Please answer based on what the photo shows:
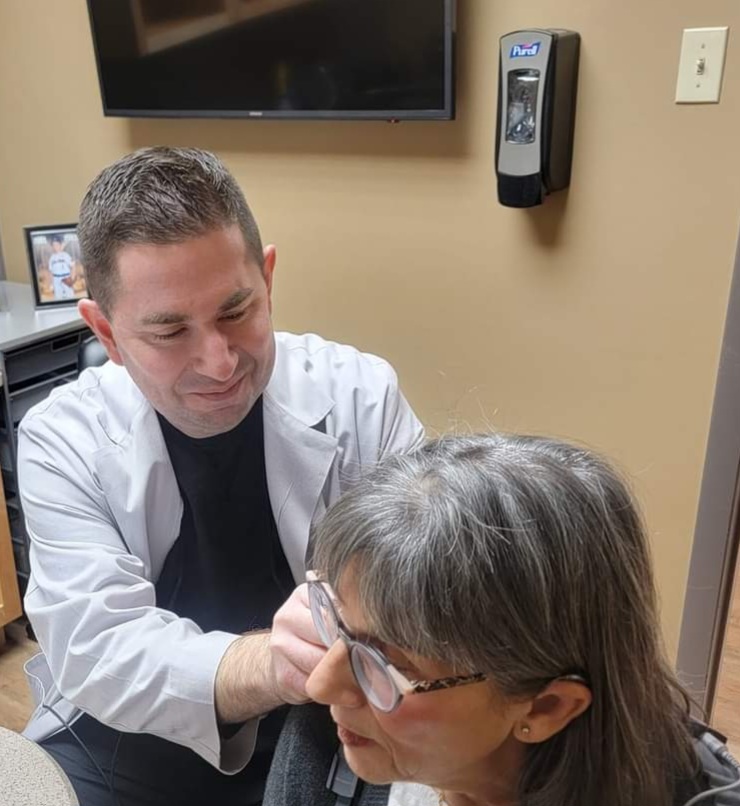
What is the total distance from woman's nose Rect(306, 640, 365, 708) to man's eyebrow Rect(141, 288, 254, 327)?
50 centimetres

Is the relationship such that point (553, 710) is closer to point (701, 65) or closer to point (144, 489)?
point (144, 489)

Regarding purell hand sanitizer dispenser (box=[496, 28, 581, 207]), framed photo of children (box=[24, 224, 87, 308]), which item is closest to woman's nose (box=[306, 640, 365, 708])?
purell hand sanitizer dispenser (box=[496, 28, 581, 207])

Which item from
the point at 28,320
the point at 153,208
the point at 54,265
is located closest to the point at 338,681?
the point at 153,208

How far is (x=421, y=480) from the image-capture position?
75 cm

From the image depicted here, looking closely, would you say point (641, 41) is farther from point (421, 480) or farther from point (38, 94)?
point (38, 94)

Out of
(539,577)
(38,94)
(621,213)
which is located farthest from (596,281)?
(38,94)

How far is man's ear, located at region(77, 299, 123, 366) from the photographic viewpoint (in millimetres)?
1169

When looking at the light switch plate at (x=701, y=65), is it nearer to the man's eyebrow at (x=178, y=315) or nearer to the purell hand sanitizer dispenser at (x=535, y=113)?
the purell hand sanitizer dispenser at (x=535, y=113)

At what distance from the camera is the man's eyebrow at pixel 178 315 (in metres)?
1.06

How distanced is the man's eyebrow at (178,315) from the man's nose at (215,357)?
3cm

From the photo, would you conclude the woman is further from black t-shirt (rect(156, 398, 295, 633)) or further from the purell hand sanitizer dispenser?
the purell hand sanitizer dispenser

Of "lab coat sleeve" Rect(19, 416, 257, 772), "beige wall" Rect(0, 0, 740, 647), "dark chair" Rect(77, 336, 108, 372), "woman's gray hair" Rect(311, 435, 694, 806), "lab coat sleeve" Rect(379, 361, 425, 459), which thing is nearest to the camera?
"woman's gray hair" Rect(311, 435, 694, 806)

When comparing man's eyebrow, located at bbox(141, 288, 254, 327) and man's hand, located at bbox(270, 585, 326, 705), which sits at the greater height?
man's eyebrow, located at bbox(141, 288, 254, 327)

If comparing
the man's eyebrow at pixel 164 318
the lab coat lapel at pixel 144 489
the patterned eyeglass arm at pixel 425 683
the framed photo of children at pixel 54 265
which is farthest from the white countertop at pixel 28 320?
the patterned eyeglass arm at pixel 425 683
